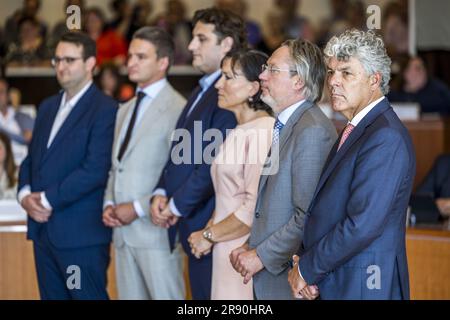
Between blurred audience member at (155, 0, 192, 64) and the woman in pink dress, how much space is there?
6493mm

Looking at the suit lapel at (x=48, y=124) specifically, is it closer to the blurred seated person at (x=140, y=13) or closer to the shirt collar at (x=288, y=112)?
the shirt collar at (x=288, y=112)

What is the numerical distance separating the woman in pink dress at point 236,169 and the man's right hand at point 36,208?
2.64ft

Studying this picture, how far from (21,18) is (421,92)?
4478 mm

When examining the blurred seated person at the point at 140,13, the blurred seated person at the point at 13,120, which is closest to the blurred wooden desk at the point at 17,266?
the blurred seated person at the point at 13,120

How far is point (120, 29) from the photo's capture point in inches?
415

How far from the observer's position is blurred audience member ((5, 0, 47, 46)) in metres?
10.3

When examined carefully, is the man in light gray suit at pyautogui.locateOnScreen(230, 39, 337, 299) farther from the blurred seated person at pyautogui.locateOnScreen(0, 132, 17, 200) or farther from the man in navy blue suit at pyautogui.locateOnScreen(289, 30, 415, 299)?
the blurred seated person at pyautogui.locateOnScreen(0, 132, 17, 200)

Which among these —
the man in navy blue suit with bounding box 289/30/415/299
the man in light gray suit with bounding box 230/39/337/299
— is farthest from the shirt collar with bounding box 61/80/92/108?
the man in navy blue suit with bounding box 289/30/415/299

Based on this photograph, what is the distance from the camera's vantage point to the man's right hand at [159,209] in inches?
165

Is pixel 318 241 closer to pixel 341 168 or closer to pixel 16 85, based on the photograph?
pixel 341 168

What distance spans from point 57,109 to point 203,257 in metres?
1.06

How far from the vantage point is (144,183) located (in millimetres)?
4402

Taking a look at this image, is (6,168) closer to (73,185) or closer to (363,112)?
(73,185)

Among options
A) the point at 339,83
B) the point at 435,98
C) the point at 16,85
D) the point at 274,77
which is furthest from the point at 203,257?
the point at 16,85
